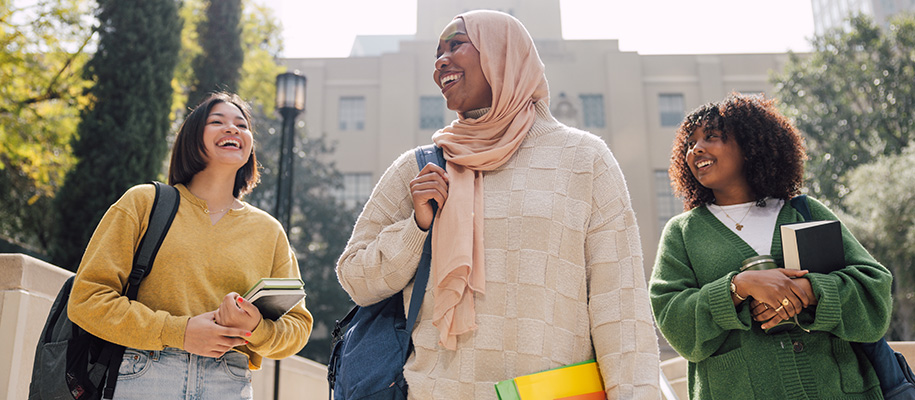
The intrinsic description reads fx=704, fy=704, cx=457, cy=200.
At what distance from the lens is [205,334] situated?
110 inches

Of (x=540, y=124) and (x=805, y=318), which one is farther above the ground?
(x=540, y=124)

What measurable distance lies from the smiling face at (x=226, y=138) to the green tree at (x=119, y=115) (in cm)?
977

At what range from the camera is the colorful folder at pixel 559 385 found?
2.12 m

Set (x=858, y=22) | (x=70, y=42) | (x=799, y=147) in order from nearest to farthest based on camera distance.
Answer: (x=799, y=147) → (x=70, y=42) → (x=858, y=22)

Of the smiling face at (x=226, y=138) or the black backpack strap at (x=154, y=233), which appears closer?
the black backpack strap at (x=154, y=233)

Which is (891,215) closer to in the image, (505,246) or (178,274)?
(505,246)

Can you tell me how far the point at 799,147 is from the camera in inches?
143

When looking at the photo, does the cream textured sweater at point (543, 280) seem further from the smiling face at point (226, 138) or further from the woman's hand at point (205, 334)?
the smiling face at point (226, 138)

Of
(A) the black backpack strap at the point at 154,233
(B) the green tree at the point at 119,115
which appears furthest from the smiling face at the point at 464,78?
(B) the green tree at the point at 119,115

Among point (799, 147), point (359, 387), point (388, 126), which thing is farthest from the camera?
point (388, 126)

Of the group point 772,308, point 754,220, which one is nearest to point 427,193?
point 772,308

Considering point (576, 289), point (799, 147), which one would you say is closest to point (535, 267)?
point (576, 289)

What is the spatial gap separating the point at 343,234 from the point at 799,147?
79.6 ft

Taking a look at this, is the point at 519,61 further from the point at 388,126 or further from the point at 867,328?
the point at 388,126
